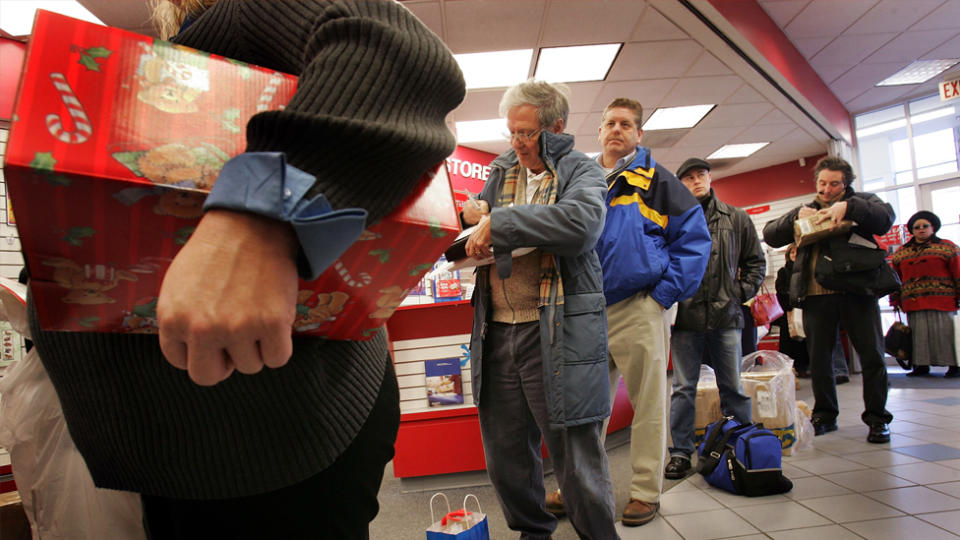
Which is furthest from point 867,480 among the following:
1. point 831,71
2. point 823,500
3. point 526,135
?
point 831,71

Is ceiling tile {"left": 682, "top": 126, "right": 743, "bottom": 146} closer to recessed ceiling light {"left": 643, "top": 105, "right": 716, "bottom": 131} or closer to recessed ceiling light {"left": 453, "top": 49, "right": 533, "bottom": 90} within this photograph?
recessed ceiling light {"left": 643, "top": 105, "right": 716, "bottom": 131}

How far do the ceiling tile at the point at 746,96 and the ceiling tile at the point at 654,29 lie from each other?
5.80ft

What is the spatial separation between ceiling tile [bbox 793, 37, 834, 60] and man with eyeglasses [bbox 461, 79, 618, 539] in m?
6.30

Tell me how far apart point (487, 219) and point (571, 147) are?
53 cm

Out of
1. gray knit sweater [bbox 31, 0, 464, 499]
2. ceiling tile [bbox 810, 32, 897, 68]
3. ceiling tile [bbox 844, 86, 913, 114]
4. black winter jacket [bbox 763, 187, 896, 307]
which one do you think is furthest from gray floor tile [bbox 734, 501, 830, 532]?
ceiling tile [bbox 844, 86, 913, 114]

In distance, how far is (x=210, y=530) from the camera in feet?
1.92

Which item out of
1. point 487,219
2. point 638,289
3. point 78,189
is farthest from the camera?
point 638,289

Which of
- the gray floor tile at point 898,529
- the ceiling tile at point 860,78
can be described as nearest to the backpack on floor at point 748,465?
the gray floor tile at point 898,529

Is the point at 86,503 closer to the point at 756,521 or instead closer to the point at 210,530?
the point at 210,530

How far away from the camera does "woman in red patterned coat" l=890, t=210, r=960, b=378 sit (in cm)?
598

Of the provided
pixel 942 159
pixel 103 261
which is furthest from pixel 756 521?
pixel 942 159

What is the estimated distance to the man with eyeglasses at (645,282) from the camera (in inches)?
87.4

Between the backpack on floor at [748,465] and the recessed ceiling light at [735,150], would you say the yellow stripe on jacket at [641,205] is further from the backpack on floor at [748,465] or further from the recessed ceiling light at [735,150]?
the recessed ceiling light at [735,150]

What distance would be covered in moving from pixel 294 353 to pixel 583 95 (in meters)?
6.36
